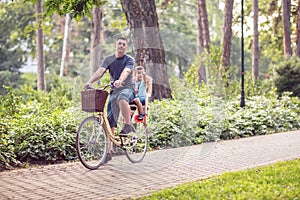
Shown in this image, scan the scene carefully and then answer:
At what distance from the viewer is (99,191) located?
22.8 feet

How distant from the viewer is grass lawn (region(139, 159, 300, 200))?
253 inches

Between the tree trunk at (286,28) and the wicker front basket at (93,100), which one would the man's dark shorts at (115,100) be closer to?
the wicker front basket at (93,100)

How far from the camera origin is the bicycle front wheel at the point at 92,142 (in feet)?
27.1

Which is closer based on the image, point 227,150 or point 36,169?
point 36,169

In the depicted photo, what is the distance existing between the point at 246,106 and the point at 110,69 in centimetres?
836

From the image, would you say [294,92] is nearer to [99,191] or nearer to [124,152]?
[124,152]

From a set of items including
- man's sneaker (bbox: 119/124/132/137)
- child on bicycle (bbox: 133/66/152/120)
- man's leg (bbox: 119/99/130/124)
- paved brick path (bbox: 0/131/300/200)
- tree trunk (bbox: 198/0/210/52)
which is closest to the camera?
paved brick path (bbox: 0/131/300/200)

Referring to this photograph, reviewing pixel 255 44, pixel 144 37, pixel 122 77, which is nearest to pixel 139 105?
pixel 122 77

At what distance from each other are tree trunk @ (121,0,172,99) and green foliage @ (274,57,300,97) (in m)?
7.82

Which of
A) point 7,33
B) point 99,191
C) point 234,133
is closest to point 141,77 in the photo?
point 99,191

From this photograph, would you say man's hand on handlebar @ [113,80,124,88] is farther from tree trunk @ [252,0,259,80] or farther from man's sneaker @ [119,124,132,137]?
tree trunk @ [252,0,259,80]

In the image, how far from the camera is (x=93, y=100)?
27.0 ft

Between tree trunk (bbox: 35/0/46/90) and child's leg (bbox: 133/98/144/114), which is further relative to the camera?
tree trunk (bbox: 35/0/46/90)

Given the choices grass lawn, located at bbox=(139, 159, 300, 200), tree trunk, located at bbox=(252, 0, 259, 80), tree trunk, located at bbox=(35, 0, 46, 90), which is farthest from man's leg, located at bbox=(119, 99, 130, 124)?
tree trunk, located at bbox=(252, 0, 259, 80)
